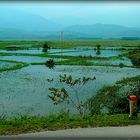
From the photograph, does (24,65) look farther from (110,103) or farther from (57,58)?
(110,103)

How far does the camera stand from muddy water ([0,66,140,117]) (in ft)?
49.7

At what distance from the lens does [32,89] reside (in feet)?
67.9

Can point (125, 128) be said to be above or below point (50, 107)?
above

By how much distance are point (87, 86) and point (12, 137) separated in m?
13.4

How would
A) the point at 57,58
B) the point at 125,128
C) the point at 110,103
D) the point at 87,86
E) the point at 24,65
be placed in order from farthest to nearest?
the point at 57,58
the point at 24,65
the point at 87,86
the point at 110,103
the point at 125,128

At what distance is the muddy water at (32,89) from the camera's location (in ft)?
49.7

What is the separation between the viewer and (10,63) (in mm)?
33719

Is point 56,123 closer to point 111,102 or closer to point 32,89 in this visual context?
point 111,102

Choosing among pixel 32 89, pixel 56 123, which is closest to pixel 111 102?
pixel 56 123

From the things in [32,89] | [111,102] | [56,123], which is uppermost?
[56,123]

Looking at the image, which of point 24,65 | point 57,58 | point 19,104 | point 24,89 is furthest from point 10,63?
point 19,104

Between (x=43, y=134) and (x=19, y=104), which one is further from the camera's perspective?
(x=19, y=104)

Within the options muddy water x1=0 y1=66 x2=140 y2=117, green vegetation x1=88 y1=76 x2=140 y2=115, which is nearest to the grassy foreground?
green vegetation x1=88 y1=76 x2=140 y2=115

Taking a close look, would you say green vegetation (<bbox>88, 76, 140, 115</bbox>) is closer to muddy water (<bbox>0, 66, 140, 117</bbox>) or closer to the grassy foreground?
muddy water (<bbox>0, 66, 140, 117</bbox>)
